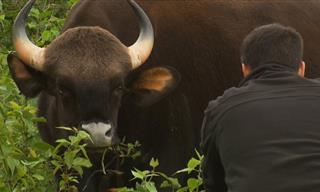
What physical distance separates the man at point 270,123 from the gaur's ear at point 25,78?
7.16 ft

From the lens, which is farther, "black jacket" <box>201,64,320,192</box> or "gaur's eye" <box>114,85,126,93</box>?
"gaur's eye" <box>114,85,126,93</box>

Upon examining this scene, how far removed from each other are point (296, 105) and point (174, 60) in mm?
2964

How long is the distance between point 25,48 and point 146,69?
97cm

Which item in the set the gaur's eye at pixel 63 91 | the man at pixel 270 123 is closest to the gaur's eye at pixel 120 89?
the gaur's eye at pixel 63 91

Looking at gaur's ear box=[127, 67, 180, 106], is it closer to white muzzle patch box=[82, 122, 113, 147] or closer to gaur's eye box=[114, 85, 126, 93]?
gaur's eye box=[114, 85, 126, 93]

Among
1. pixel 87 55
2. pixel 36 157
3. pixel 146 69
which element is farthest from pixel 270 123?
pixel 146 69

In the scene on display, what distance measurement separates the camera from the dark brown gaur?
6.88 meters

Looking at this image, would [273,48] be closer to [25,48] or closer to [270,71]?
[270,71]

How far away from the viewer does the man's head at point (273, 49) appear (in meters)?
5.33

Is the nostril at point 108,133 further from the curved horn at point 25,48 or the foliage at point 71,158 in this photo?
the curved horn at point 25,48

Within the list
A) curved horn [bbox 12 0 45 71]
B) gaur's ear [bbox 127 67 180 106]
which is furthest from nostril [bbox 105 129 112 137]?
curved horn [bbox 12 0 45 71]

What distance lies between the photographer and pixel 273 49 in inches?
210

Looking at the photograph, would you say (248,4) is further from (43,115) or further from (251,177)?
(251,177)

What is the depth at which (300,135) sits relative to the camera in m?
5.00
